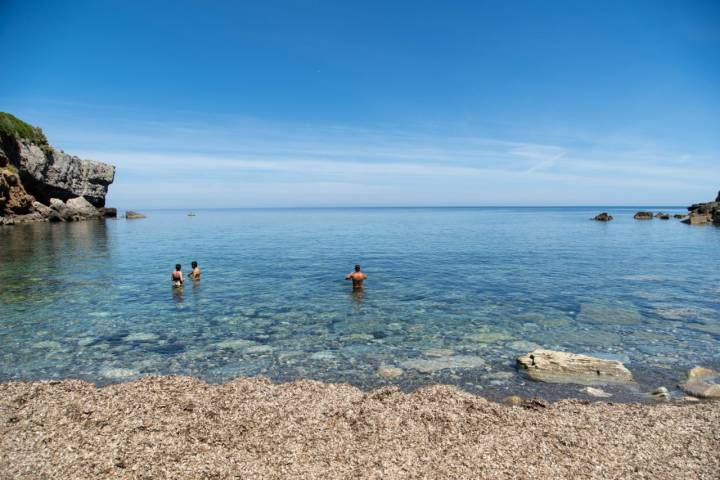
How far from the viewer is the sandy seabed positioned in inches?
297

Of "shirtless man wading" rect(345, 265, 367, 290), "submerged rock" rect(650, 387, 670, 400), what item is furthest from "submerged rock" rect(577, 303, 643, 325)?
"shirtless man wading" rect(345, 265, 367, 290)

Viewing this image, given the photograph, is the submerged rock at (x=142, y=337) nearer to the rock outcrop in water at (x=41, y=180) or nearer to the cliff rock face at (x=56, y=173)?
the rock outcrop in water at (x=41, y=180)

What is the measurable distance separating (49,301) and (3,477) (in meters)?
18.9

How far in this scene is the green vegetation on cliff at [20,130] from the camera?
76.2 metres

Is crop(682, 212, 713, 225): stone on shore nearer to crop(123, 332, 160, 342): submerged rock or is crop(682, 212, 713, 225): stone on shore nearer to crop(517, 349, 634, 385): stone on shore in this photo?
crop(517, 349, 634, 385): stone on shore

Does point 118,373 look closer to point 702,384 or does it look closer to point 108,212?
point 702,384

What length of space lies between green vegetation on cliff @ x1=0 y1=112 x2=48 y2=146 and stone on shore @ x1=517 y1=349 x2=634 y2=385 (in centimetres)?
10013

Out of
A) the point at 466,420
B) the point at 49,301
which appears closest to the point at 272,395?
the point at 466,420

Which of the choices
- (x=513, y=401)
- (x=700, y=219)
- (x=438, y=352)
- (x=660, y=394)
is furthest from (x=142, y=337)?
(x=700, y=219)

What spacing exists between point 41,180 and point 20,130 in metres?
11.2

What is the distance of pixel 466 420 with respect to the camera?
9461 mm

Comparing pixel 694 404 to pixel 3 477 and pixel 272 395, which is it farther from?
pixel 3 477

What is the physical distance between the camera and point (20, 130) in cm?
8050

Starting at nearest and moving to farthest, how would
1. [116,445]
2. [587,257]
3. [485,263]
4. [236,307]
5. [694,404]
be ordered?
1. [116,445]
2. [694,404]
3. [236,307]
4. [485,263]
5. [587,257]
